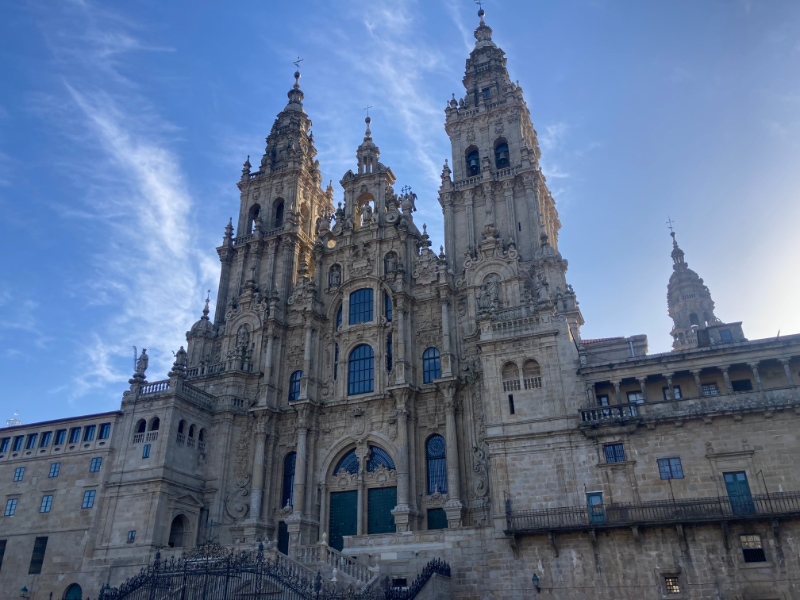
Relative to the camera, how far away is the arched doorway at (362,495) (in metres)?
38.6

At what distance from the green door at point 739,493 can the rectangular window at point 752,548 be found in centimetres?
97

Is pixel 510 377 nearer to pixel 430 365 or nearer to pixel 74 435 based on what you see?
pixel 430 365

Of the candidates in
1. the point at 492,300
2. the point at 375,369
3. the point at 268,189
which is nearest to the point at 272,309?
the point at 375,369

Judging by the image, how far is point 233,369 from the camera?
44.7m

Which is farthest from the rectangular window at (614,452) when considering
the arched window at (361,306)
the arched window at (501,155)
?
the arched window at (501,155)

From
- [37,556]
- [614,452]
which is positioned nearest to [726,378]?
[614,452]

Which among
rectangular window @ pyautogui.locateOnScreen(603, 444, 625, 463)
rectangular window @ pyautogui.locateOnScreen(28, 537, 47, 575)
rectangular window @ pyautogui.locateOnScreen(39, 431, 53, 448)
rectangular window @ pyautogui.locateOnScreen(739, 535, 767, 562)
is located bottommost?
rectangular window @ pyautogui.locateOnScreen(739, 535, 767, 562)

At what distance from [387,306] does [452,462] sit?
1192 cm

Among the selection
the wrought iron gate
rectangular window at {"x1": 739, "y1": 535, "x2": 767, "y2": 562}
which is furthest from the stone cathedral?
the wrought iron gate

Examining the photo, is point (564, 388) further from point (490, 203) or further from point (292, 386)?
point (292, 386)

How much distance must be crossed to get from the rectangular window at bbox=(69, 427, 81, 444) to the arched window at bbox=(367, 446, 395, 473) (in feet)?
57.5

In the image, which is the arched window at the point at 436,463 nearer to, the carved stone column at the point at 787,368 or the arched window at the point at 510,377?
the arched window at the point at 510,377

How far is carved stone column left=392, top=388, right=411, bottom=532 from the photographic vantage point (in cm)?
3606

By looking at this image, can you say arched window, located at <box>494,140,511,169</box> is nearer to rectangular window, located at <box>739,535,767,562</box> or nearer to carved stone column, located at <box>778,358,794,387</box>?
carved stone column, located at <box>778,358,794,387</box>
